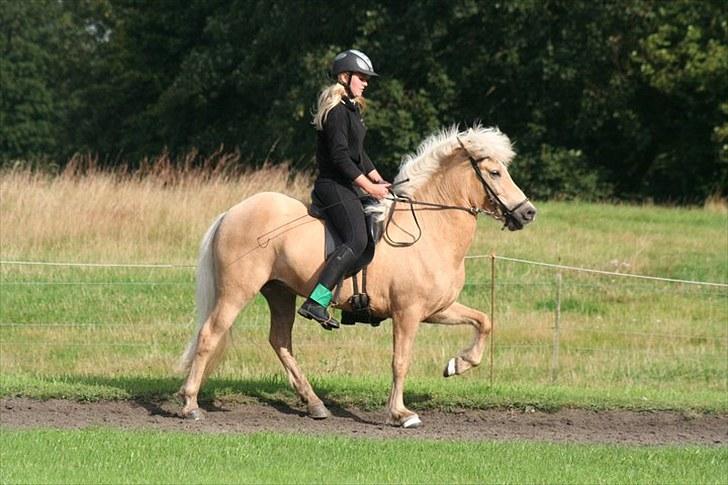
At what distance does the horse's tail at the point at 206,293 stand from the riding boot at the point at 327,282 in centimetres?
110

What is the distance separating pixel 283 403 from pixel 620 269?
10.2 meters

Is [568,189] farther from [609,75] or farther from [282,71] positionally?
[282,71]

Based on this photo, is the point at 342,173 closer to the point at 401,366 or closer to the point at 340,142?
the point at 340,142

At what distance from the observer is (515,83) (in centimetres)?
3781

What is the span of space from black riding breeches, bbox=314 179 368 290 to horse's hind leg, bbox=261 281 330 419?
1041 millimetres

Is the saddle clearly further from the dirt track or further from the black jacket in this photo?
the dirt track

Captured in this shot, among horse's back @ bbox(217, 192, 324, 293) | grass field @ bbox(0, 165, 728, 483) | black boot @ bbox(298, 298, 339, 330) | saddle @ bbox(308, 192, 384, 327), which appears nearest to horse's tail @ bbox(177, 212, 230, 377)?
horse's back @ bbox(217, 192, 324, 293)

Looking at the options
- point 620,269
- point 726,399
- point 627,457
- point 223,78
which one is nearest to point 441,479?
point 627,457

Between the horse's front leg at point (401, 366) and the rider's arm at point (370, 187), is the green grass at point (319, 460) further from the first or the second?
the rider's arm at point (370, 187)

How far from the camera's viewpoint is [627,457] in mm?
10195

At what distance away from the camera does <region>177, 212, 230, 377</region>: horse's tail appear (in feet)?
39.1

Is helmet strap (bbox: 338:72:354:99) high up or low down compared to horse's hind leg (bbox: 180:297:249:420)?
up

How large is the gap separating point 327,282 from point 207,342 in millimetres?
1356

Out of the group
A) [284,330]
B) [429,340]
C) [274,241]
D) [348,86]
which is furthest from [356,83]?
[429,340]
